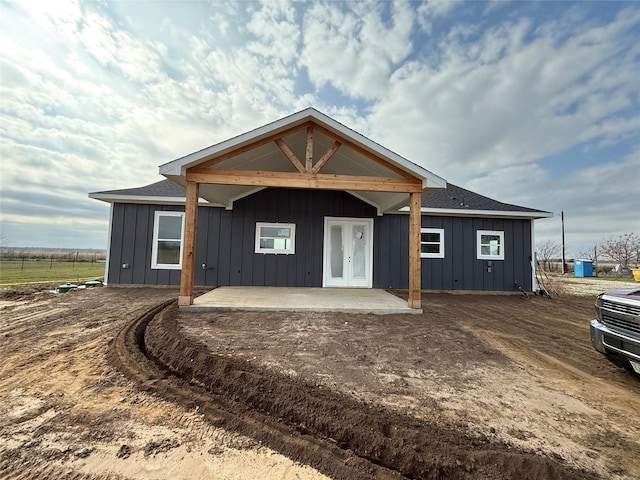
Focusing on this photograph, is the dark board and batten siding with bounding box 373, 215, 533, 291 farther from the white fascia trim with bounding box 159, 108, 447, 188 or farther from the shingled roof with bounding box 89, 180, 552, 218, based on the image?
the white fascia trim with bounding box 159, 108, 447, 188

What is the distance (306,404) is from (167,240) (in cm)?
740

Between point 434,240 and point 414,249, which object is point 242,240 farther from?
point 434,240

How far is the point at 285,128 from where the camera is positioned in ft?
16.6

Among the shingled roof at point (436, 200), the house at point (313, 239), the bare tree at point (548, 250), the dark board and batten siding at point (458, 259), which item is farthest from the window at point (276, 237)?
the bare tree at point (548, 250)

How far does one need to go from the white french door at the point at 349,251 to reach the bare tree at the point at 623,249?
22.2m

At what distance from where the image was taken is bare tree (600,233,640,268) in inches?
755

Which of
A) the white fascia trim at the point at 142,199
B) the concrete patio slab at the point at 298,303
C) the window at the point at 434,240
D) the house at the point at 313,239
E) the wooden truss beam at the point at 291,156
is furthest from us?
the window at the point at 434,240

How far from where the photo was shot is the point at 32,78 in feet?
25.6

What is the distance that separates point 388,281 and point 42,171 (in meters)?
19.6

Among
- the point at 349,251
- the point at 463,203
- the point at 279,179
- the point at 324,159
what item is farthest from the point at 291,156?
the point at 463,203

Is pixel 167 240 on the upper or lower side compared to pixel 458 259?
upper

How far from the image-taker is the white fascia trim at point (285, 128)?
4832 millimetres

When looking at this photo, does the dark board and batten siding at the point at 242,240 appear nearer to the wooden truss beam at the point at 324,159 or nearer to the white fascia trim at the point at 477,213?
the white fascia trim at the point at 477,213

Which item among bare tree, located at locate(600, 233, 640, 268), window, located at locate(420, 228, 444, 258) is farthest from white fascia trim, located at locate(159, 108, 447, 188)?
bare tree, located at locate(600, 233, 640, 268)
